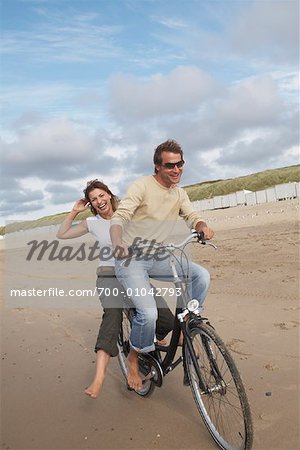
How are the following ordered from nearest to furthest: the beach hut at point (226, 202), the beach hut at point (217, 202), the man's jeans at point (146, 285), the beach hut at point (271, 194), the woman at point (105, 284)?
the man's jeans at point (146, 285)
the woman at point (105, 284)
the beach hut at point (271, 194)
the beach hut at point (226, 202)
the beach hut at point (217, 202)

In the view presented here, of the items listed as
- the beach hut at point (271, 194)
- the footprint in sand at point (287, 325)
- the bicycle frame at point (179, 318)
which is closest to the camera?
the bicycle frame at point (179, 318)

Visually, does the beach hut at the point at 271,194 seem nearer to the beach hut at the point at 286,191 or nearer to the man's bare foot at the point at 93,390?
the beach hut at the point at 286,191

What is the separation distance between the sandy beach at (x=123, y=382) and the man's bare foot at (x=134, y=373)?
17 cm

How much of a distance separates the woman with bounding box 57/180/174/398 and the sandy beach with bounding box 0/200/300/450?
1.43 ft

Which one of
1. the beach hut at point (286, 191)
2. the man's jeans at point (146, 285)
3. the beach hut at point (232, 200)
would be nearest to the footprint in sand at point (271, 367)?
the man's jeans at point (146, 285)

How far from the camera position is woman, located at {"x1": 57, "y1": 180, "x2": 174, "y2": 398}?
4605 millimetres

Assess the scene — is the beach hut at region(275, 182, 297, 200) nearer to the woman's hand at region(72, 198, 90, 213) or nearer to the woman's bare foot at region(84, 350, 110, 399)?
the woman's hand at region(72, 198, 90, 213)

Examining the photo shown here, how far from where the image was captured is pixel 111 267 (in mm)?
4848

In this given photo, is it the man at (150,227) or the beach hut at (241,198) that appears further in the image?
the beach hut at (241,198)

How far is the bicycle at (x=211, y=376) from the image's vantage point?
3566 mm

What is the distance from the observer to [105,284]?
189 inches

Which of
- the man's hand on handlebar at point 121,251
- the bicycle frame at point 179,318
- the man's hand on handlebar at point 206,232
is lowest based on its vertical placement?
the bicycle frame at point 179,318

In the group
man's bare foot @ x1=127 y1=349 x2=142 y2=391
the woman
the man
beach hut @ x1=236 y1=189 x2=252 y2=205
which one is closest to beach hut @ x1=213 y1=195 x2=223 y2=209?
beach hut @ x1=236 y1=189 x2=252 y2=205

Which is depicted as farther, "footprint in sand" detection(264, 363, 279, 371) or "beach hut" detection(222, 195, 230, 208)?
"beach hut" detection(222, 195, 230, 208)
